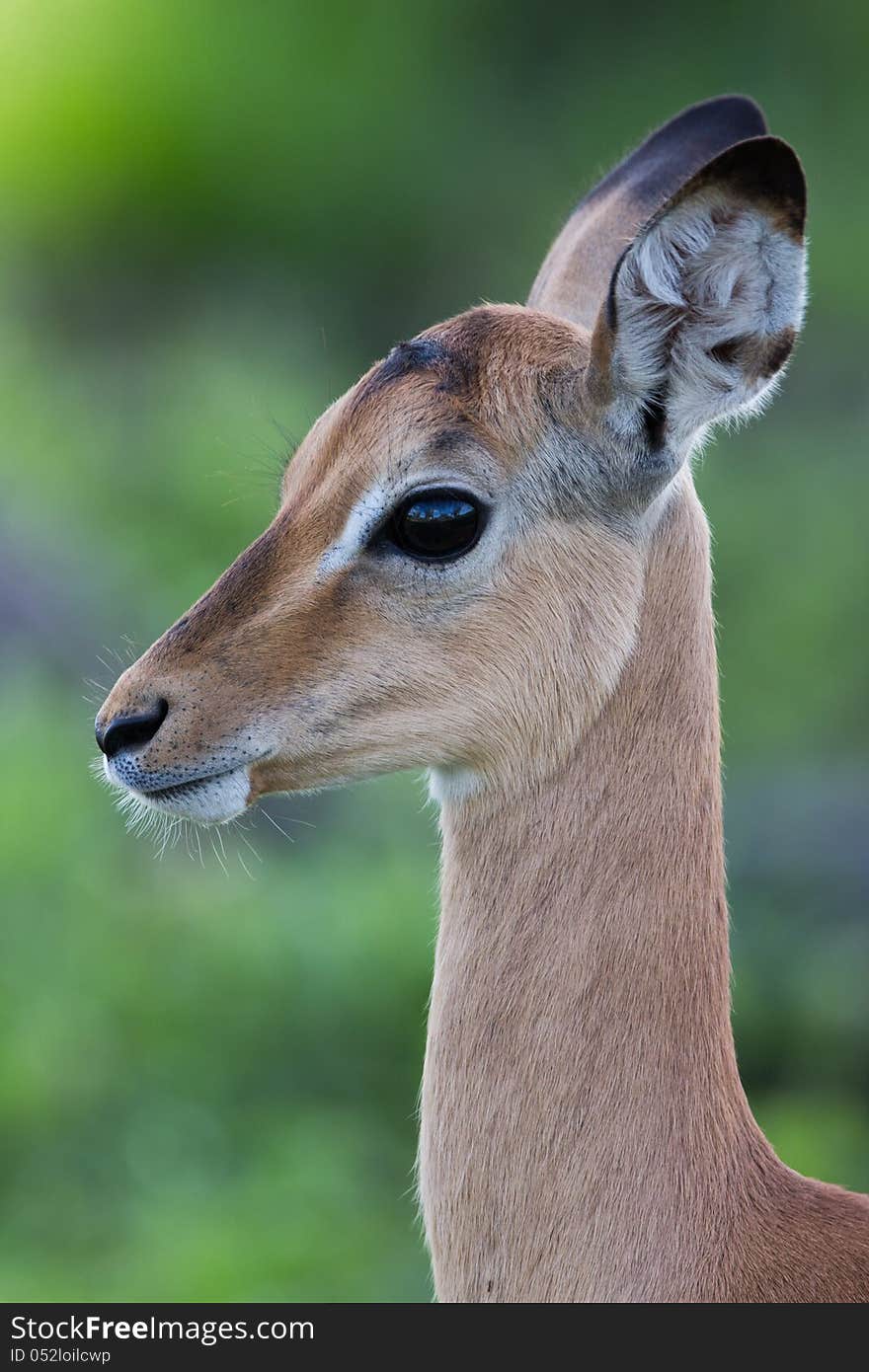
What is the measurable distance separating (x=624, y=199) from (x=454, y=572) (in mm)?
1036

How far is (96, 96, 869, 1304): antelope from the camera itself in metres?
2.60

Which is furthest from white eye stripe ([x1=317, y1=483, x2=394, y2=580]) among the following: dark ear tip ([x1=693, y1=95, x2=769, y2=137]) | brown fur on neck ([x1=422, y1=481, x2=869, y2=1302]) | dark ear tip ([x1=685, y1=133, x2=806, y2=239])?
dark ear tip ([x1=693, y1=95, x2=769, y2=137])

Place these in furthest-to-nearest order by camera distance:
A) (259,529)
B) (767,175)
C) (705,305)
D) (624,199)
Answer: (259,529) < (624,199) < (705,305) < (767,175)

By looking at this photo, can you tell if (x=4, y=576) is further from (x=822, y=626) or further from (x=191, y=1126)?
(x=822, y=626)

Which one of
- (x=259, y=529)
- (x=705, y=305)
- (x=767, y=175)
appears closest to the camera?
(x=767, y=175)

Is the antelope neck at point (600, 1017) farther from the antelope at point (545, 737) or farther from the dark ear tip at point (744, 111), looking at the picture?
the dark ear tip at point (744, 111)

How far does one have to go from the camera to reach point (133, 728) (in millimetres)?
2611

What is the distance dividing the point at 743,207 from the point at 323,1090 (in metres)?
3.68

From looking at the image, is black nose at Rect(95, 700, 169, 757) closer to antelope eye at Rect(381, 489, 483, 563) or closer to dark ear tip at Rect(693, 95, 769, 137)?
antelope eye at Rect(381, 489, 483, 563)

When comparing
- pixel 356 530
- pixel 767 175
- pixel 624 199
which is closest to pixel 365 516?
pixel 356 530

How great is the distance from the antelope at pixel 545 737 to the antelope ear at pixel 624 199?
510mm

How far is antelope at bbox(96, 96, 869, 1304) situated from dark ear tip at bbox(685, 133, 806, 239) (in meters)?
0.13

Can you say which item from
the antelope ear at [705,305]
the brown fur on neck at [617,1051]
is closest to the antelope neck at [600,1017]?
the brown fur on neck at [617,1051]

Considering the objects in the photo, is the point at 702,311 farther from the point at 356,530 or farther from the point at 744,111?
the point at 744,111
